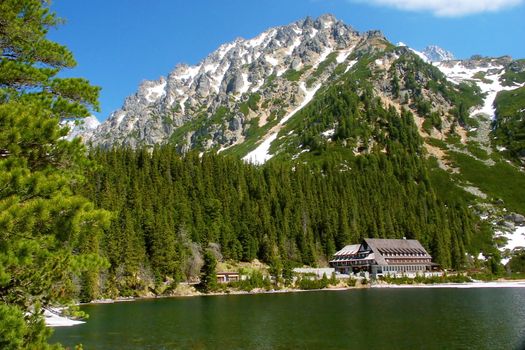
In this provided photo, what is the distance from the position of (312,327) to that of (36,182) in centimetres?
4127

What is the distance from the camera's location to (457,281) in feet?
395

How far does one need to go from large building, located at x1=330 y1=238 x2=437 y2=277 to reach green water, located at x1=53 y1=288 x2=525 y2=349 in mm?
61040

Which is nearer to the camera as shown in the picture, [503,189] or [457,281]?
[457,281]

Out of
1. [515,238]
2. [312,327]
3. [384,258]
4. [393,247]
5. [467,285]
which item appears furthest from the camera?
[515,238]

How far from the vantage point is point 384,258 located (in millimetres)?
134500

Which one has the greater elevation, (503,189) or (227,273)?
(503,189)

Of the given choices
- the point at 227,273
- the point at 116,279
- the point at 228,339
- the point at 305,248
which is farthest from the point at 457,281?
the point at 228,339

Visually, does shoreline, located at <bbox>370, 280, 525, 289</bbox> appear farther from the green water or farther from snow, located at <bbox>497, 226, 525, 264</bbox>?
the green water

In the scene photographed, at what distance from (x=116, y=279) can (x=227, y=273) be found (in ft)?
88.6

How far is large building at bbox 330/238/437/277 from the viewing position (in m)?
132

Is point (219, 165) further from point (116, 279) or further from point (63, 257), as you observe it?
point (63, 257)

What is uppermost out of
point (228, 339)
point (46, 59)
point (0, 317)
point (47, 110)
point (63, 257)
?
point (46, 59)

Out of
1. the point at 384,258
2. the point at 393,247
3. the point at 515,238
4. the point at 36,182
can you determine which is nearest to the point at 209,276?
the point at 384,258

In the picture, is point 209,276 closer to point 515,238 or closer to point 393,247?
point 393,247
